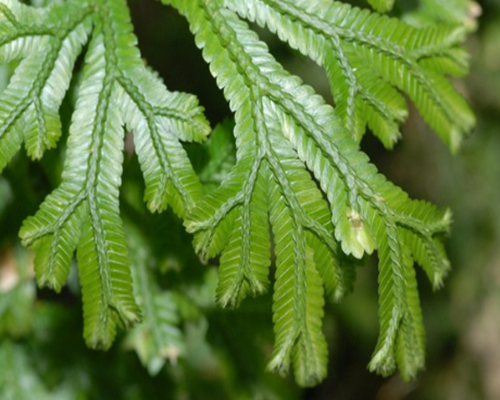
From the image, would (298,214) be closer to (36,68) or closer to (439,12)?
(36,68)

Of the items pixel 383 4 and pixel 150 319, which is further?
pixel 150 319

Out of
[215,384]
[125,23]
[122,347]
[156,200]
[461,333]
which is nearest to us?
[156,200]

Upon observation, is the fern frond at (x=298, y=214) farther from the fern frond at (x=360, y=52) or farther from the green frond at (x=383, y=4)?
the green frond at (x=383, y=4)

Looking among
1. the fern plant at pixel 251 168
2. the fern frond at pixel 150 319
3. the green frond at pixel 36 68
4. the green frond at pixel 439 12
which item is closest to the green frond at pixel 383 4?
the fern plant at pixel 251 168

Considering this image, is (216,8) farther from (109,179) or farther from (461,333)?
(461,333)

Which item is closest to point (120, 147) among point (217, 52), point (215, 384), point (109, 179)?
point (109, 179)

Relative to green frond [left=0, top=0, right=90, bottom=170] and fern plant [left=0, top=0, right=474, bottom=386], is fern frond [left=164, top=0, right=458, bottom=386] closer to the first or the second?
fern plant [left=0, top=0, right=474, bottom=386]

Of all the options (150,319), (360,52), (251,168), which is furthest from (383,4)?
(150,319)
